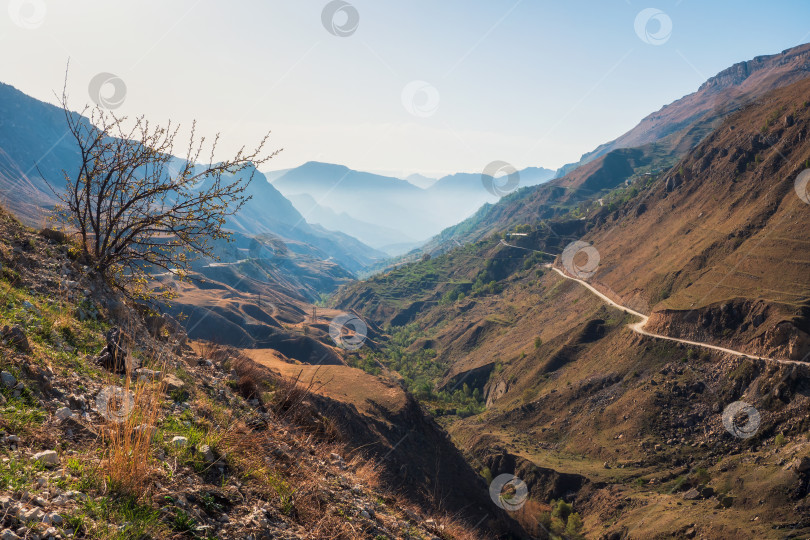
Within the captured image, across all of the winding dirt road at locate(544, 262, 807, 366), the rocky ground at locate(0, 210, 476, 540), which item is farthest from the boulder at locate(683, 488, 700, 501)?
the rocky ground at locate(0, 210, 476, 540)

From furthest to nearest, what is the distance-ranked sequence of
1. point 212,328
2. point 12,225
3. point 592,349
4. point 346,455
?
point 212,328, point 592,349, point 346,455, point 12,225

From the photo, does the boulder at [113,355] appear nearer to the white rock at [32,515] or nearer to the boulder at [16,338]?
the boulder at [16,338]

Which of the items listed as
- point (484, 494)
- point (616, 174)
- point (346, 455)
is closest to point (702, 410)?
point (484, 494)

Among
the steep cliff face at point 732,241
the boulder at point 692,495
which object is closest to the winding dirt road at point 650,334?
the steep cliff face at point 732,241

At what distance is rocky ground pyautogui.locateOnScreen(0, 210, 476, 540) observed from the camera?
11.2 feet

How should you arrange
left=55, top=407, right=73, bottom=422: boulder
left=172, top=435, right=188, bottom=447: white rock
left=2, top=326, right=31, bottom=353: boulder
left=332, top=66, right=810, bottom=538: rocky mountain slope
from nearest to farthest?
1. left=55, top=407, right=73, bottom=422: boulder
2. left=172, top=435, right=188, bottom=447: white rock
3. left=2, top=326, right=31, bottom=353: boulder
4. left=332, top=66, right=810, bottom=538: rocky mountain slope

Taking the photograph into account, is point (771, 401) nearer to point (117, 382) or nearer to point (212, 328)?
point (117, 382)

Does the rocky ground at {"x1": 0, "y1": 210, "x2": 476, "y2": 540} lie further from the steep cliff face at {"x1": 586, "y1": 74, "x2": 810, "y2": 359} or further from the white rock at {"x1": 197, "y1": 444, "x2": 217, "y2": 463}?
the steep cliff face at {"x1": 586, "y1": 74, "x2": 810, "y2": 359}

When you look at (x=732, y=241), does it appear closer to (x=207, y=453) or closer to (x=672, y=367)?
(x=672, y=367)

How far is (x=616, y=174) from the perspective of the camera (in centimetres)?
19138

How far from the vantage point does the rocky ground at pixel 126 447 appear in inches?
135

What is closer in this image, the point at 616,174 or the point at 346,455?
the point at 346,455

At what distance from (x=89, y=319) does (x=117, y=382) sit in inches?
101

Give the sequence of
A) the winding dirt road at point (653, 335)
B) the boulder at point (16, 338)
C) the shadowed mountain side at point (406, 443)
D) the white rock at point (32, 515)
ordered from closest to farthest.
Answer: the white rock at point (32, 515)
the boulder at point (16, 338)
the shadowed mountain side at point (406, 443)
the winding dirt road at point (653, 335)
